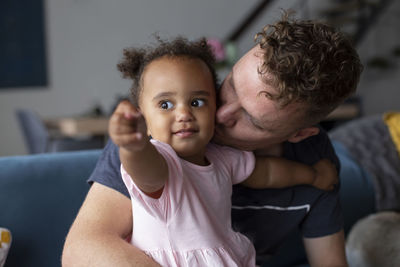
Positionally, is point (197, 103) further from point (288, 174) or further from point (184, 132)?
point (288, 174)

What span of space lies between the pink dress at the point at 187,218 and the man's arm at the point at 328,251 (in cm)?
37

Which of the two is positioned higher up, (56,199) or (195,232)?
(195,232)

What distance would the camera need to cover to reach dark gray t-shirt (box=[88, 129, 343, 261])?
4.04 ft

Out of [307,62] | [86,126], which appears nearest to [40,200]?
[307,62]

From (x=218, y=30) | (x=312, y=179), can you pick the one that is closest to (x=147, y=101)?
(x=312, y=179)

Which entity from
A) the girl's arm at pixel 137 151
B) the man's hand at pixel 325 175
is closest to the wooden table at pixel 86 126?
the man's hand at pixel 325 175

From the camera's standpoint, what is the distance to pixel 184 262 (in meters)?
0.87

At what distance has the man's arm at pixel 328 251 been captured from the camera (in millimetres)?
1215

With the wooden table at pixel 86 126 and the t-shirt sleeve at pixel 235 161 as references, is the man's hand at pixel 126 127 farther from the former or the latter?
the wooden table at pixel 86 126

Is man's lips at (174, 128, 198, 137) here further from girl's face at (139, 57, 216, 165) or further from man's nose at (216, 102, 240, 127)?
man's nose at (216, 102, 240, 127)

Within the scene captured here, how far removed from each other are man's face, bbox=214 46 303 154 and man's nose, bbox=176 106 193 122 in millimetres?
111

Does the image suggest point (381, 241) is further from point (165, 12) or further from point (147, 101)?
point (165, 12)

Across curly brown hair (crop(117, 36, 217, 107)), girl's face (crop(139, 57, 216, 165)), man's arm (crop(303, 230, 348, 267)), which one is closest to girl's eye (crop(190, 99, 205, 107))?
girl's face (crop(139, 57, 216, 165))

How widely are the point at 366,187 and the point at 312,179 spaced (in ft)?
2.68
